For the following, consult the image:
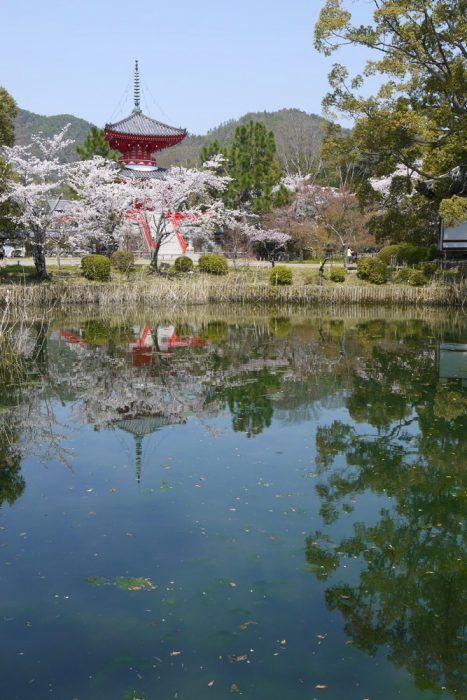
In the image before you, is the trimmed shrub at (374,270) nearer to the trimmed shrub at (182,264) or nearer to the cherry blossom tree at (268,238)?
the cherry blossom tree at (268,238)

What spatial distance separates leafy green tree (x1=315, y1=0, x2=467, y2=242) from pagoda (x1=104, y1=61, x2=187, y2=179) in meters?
11.6

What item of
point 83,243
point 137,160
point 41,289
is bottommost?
point 41,289

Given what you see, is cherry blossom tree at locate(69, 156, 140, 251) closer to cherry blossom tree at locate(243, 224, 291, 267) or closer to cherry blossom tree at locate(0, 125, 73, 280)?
cherry blossom tree at locate(0, 125, 73, 280)

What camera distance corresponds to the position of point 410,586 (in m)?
4.81

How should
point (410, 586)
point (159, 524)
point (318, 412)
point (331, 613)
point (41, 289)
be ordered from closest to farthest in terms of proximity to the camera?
1. point (331, 613)
2. point (410, 586)
3. point (159, 524)
4. point (318, 412)
5. point (41, 289)

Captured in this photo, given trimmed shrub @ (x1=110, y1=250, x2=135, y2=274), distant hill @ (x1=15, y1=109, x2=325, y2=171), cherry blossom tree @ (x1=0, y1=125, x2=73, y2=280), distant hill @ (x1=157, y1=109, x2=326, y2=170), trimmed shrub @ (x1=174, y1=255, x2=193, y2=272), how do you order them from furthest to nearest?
distant hill @ (x1=15, y1=109, x2=325, y2=171), distant hill @ (x1=157, y1=109, x2=326, y2=170), trimmed shrub @ (x1=174, y1=255, x2=193, y2=272), trimmed shrub @ (x1=110, y1=250, x2=135, y2=274), cherry blossom tree @ (x1=0, y1=125, x2=73, y2=280)

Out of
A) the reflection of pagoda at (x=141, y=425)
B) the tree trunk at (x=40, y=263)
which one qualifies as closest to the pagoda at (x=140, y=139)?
the tree trunk at (x=40, y=263)

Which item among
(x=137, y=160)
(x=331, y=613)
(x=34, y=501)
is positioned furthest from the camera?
(x=137, y=160)

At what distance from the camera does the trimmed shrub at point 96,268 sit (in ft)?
75.0

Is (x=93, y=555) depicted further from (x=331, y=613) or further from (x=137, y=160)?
(x=137, y=160)

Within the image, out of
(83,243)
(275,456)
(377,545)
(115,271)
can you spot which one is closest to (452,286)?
(115,271)

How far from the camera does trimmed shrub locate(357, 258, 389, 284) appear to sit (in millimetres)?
22953

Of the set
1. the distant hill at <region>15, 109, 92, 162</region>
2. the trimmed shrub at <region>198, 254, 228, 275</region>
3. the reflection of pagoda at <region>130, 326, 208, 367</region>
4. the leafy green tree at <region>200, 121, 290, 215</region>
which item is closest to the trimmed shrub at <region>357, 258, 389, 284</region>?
the trimmed shrub at <region>198, 254, 228, 275</region>

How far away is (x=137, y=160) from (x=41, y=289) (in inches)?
482
